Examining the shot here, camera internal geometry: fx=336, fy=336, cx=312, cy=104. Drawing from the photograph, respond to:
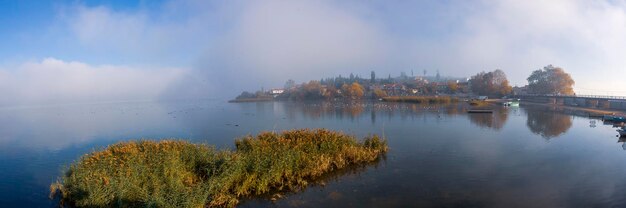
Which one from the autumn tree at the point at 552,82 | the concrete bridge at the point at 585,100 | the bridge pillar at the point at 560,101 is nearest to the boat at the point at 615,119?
the concrete bridge at the point at 585,100

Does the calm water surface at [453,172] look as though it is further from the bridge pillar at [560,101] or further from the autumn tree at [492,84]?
the autumn tree at [492,84]

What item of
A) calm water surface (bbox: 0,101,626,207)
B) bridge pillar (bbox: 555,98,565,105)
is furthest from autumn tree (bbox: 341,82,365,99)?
calm water surface (bbox: 0,101,626,207)

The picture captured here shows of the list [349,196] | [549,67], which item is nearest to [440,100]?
[549,67]

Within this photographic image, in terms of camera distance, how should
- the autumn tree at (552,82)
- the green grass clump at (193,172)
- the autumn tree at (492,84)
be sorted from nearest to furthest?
the green grass clump at (193,172)
the autumn tree at (552,82)
the autumn tree at (492,84)

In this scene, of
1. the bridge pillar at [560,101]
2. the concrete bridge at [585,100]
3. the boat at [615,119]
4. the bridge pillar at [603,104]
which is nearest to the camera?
the boat at [615,119]

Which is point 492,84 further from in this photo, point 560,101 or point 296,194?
point 296,194

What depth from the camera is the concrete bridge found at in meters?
87.1

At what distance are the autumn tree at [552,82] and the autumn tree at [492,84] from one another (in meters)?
9.62

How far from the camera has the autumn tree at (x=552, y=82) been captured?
121m

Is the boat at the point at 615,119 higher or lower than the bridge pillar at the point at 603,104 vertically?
Result: lower

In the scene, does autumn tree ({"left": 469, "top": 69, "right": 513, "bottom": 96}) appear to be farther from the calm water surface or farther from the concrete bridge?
the calm water surface

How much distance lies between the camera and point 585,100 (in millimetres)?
102125

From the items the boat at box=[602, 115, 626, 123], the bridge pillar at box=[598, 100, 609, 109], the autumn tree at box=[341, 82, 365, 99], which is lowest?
the boat at box=[602, 115, 626, 123]

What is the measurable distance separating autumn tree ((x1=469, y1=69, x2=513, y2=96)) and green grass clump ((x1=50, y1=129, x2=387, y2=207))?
129m
